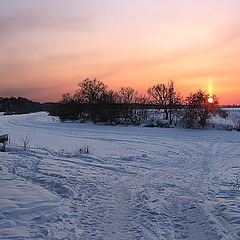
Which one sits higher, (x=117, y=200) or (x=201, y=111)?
(x=201, y=111)

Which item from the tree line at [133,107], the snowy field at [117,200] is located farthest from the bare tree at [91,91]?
the snowy field at [117,200]

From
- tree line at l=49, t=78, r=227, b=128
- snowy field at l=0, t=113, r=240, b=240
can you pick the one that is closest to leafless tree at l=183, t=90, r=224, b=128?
tree line at l=49, t=78, r=227, b=128

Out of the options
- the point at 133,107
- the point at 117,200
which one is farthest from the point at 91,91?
the point at 117,200

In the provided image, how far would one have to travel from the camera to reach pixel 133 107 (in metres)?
32.0

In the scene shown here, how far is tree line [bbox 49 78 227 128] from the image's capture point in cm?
2502

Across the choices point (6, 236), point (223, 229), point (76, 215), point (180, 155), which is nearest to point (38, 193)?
point (76, 215)

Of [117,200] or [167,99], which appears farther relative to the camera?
[167,99]

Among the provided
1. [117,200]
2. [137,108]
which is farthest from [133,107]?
[117,200]

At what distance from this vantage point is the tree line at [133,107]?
25.0 meters

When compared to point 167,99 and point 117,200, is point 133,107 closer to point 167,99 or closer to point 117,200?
point 167,99

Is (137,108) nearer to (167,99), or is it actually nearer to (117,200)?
(167,99)

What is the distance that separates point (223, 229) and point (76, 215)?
297cm

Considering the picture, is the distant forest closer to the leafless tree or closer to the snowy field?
the leafless tree

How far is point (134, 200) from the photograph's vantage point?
5.31 metres
